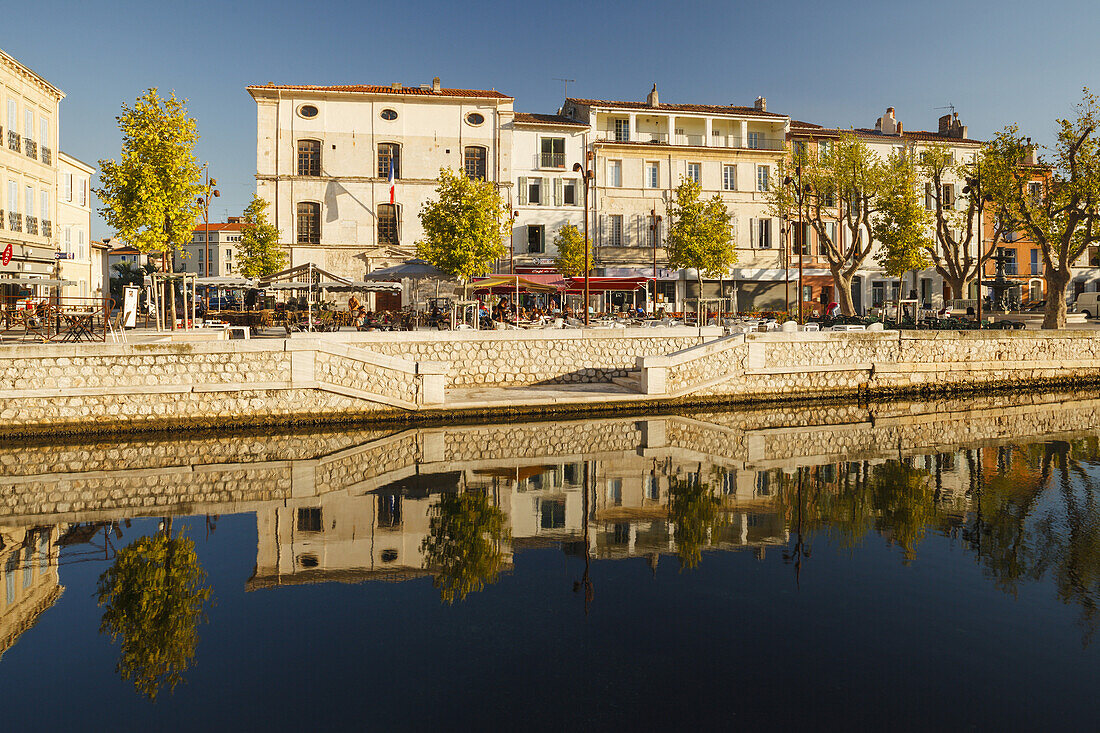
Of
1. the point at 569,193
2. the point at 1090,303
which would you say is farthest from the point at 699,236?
the point at 1090,303

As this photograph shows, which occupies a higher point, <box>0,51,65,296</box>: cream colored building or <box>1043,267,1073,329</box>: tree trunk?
<box>0,51,65,296</box>: cream colored building

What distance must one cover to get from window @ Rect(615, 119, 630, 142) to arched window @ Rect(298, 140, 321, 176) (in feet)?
48.7

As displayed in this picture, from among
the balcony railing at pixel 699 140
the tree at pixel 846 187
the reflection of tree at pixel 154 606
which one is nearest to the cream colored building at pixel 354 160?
the balcony railing at pixel 699 140

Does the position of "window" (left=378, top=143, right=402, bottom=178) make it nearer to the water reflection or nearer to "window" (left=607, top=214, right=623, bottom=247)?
"window" (left=607, top=214, right=623, bottom=247)

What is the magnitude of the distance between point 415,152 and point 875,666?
34.6 meters

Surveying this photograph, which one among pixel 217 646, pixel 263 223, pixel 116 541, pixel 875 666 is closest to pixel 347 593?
pixel 217 646

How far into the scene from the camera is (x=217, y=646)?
23.9ft

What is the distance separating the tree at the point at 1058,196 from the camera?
2511 centimetres

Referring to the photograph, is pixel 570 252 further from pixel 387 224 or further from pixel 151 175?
pixel 151 175

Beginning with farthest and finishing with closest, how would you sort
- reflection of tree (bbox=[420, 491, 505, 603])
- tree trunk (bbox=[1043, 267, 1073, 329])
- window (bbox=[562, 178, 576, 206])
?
1. window (bbox=[562, 178, 576, 206])
2. tree trunk (bbox=[1043, 267, 1073, 329])
3. reflection of tree (bbox=[420, 491, 505, 603])

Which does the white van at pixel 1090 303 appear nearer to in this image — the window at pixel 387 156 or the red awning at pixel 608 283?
the red awning at pixel 608 283

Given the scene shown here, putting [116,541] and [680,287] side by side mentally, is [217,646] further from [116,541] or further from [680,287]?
[680,287]

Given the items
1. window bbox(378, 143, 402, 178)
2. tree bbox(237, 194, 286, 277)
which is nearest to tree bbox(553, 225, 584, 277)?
window bbox(378, 143, 402, 178)

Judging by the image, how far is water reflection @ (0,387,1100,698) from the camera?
8.91m
